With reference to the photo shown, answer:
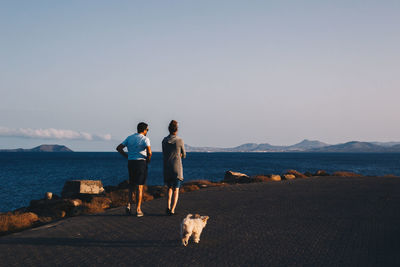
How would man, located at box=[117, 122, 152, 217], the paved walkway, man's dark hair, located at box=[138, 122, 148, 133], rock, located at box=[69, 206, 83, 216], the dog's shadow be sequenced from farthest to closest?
rock, located at box=[69, 206, 83, 216], man's dark hair, located at box=[138, 122, 148, 133], man, located at box=[117, 122, 152, 217], the dog's shadow, the paved walkway

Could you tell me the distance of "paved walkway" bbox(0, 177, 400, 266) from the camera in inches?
200

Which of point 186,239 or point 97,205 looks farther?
point 97,205

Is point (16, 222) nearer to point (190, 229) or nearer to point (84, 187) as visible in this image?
point (190, 229)

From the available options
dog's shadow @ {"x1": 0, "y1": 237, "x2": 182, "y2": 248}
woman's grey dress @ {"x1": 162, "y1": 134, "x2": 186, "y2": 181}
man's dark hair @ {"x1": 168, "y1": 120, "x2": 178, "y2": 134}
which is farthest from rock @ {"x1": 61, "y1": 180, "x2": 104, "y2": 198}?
dog's shadow @ {"x1": 0, "y1": 237, "x2": 182, "y2": 248}

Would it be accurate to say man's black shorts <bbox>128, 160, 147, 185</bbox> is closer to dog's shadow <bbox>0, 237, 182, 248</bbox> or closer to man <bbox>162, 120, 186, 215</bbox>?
man <bbox>162, 120, 186, 215</bbox>

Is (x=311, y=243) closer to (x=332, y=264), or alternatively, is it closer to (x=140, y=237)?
(x=332, y=264)

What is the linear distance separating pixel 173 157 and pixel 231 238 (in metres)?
2.39

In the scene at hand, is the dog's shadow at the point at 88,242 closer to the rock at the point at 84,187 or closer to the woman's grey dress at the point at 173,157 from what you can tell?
the woman's grey dress at the point at 173,157

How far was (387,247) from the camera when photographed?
5.66m

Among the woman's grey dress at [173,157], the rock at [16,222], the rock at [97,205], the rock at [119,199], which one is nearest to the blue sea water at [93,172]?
the rock at [119,199]

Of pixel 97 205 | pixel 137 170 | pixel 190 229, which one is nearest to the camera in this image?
pixel 190 229

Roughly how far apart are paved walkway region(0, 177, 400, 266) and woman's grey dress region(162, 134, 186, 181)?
3.18 feet

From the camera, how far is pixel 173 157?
7.91 metres

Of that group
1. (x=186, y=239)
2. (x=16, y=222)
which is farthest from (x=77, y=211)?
(x=186, y=239)
